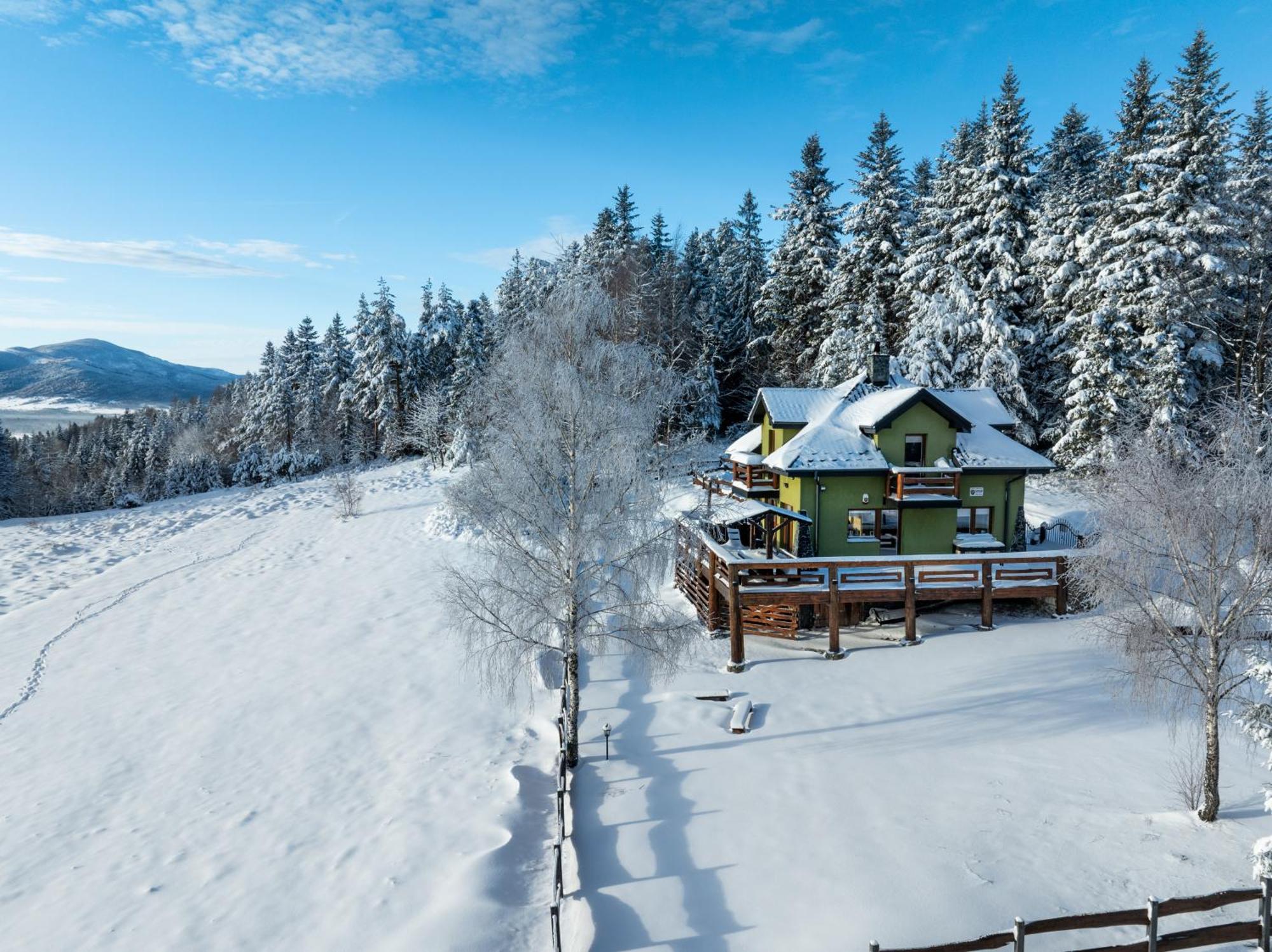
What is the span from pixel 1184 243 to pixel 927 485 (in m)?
16.5

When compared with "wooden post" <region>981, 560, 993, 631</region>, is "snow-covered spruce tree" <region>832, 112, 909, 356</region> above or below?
above

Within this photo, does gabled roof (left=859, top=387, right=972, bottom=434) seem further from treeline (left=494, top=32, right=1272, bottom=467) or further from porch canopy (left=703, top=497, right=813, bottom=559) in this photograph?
treeline (left=494, top=32, right=1272, bottom=467)

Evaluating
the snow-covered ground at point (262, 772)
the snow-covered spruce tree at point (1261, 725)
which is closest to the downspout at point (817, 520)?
the snow-covered ground at point (262, 772)

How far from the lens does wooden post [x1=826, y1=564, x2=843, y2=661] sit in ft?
55.9

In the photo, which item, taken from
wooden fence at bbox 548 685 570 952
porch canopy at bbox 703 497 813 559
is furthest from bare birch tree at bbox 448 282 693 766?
porch canopy at bbox 703 497 813 559

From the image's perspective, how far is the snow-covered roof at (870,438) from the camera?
2084cm

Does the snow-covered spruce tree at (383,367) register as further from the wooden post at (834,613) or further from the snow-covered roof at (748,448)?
the wooden post at (834,613)

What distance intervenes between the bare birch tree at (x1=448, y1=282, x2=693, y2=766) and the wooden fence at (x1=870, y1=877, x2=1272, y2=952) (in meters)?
6.25

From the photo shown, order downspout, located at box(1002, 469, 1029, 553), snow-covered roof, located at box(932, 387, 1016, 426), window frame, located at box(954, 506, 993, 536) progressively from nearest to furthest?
downspout, located at box(1002, 469, 1029, 553)
window frame, located at box(954, 506, 993, 536)
snow-covered roof, located at box(932, 387, 1016, 426)

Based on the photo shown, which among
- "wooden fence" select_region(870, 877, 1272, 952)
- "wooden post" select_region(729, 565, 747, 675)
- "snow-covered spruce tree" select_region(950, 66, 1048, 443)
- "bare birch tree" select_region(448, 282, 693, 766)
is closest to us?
"wooden fence" select_region(870, 877, 1272, 952)

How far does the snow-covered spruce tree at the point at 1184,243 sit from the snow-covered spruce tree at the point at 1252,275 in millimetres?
1001

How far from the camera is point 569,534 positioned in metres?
12.3

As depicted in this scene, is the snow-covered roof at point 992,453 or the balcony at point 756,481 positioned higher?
the snow-covered roof at point 992,453

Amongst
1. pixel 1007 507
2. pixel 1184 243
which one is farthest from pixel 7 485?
pixel 1184 243
